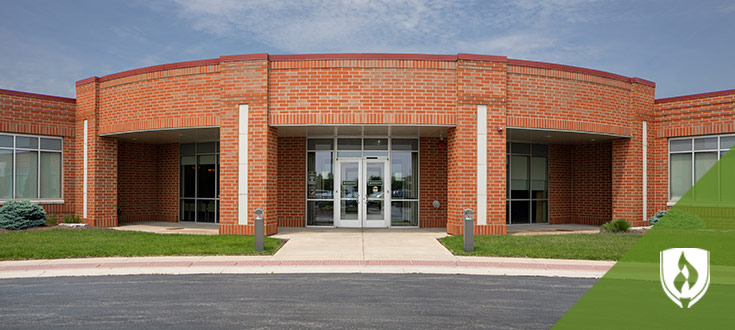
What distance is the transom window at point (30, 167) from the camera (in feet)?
55.5

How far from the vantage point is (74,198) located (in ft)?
58.9

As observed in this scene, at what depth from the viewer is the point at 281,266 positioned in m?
10.2

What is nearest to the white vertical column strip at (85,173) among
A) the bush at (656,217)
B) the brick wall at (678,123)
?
the bush at (656,217)

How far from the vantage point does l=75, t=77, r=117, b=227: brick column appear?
17031 millimetres

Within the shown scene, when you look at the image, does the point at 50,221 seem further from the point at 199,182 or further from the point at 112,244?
the point at 112,244

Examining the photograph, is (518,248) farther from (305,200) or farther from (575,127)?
(305,200)

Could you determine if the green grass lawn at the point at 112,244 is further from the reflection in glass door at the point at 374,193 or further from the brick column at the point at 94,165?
the reflection in glass door at the point at 374,193

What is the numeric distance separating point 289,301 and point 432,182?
10.9m

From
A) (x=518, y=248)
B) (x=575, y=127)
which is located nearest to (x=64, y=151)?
(x=518, y=248)

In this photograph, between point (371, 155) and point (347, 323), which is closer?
point (347, 323)

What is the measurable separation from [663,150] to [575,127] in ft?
A: 14.4

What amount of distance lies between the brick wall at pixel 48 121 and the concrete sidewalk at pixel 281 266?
26.3ft
